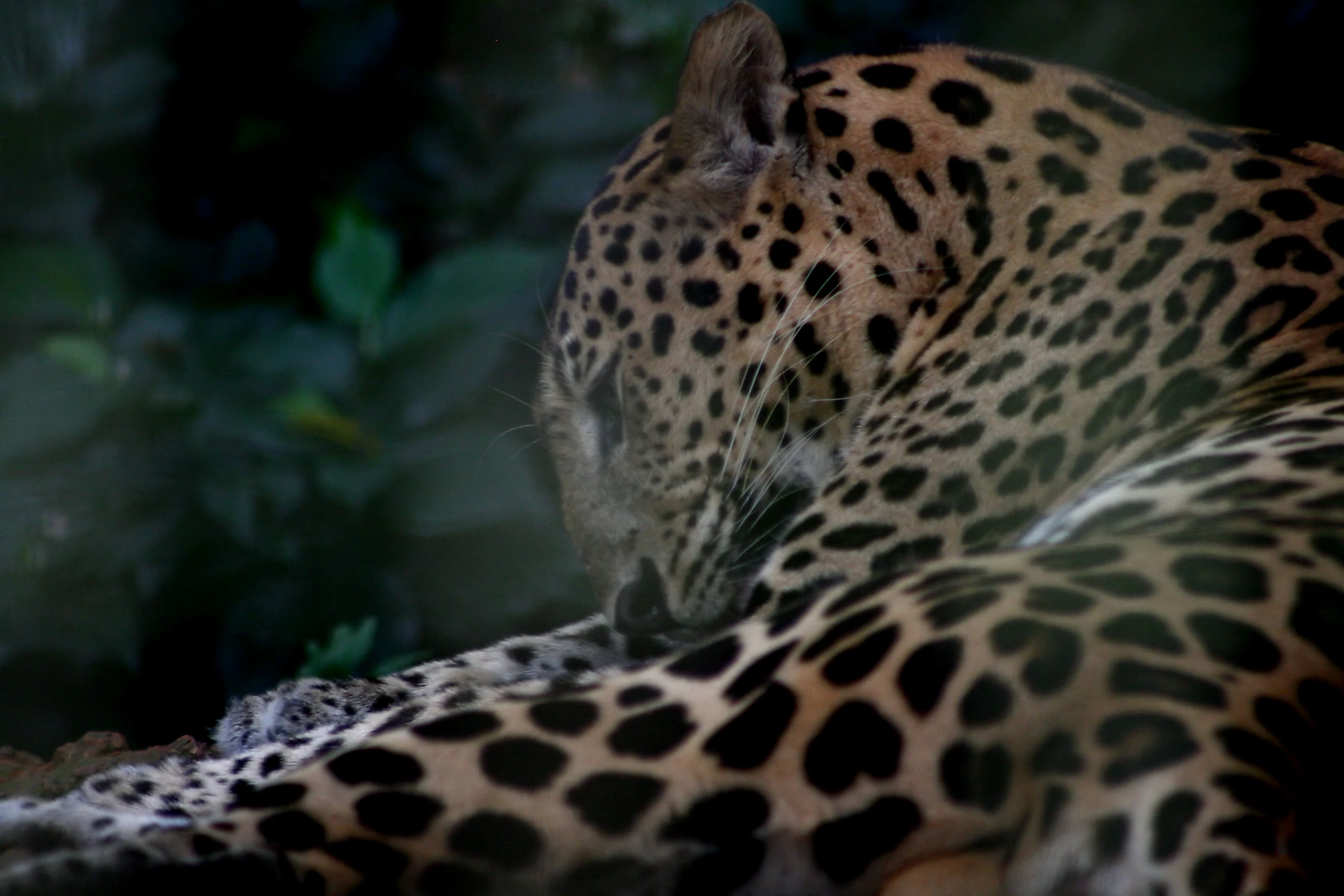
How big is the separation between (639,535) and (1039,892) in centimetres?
127

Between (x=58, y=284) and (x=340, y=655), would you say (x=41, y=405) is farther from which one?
(x=340, y=655)

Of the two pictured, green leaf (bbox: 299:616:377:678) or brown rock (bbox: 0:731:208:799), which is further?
green leaf (bbox: 299:616:377:678)

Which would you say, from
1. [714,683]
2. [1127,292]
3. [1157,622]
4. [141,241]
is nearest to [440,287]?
[141,241]

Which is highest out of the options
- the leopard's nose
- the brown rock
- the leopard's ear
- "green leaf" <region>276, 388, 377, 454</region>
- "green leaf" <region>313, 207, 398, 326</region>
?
the leopard's ear

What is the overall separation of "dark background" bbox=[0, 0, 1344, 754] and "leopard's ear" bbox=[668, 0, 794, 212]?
50 centimetres

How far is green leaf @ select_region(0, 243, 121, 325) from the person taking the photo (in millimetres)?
2404

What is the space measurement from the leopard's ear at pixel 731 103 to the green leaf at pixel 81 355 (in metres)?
1.01

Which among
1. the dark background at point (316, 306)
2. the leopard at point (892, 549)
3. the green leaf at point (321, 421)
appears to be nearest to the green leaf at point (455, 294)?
the dark background at point (316, 306)

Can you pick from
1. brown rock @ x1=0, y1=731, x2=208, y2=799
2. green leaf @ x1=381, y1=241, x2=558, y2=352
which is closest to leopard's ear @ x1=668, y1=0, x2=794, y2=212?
green leaf @ x1=381, y1=241, x2=558, y2=352

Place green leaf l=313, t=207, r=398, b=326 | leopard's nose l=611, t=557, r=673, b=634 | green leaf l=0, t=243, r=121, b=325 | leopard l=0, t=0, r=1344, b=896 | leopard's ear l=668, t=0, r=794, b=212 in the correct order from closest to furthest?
1. leopard l=0, t=0, r=1344, b=896
2. leopard's ear l=668, t=0, r=794, b=212
3. leopard's nose l=611, t=557, r=673, b=634
4. green leaf l=0, t=243, r=121, b=325
5. green leaf l=313, t=207, r=398, b=326

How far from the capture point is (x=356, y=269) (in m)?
2.71

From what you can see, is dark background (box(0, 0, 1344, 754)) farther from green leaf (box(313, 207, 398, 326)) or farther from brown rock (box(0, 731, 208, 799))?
brown rock (box(0, 731, 208, 799))

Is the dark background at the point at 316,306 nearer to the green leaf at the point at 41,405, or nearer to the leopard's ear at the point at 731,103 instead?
the green leaf at the point at 41,405

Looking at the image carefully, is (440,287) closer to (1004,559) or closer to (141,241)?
(141,241)
